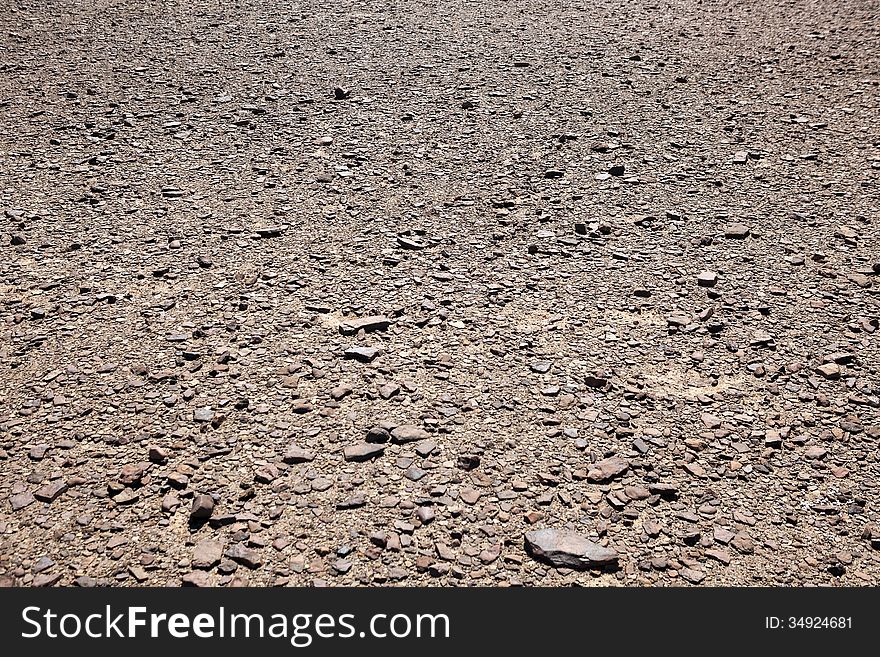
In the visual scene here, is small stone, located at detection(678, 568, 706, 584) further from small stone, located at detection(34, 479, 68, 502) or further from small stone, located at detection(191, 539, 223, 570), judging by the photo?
small stone, located at detection(34, 479, 68, 502)

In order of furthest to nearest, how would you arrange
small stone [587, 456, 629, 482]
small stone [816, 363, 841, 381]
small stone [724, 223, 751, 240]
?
small stone [724, 223, 751, 240] → small stone [816, 363, 841, 381] → small stone [587, 456, 629, 482]

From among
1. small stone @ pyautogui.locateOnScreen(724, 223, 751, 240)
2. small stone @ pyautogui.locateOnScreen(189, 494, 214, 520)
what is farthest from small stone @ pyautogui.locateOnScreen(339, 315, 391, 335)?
small stone @ pyautogui.locateOnScreen(724, 223, 751, 240)

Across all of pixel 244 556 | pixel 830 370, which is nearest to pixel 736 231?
pixel 830 370

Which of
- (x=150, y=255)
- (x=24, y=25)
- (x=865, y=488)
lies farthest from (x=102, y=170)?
(x=865, y=488)

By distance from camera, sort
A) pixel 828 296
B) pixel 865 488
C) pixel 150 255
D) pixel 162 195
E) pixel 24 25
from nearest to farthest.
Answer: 1. pixel 865 488
2. pixel 828 296
3. pixel 150 255
4. pixel 162 195
5. pixel 24 25

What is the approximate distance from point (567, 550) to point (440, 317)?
50.4 inches

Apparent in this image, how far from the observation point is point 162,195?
417 centimetres

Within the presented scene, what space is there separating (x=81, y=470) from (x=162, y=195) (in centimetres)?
207

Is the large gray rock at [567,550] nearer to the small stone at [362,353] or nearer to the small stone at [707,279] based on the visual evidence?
the small stone at [362,353]

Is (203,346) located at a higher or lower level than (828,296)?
lower

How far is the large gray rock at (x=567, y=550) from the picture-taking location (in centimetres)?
223

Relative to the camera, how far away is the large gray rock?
2.23m

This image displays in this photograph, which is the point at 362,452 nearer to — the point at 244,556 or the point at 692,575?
the point at 244,556

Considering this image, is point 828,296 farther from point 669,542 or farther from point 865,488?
point 669,542
